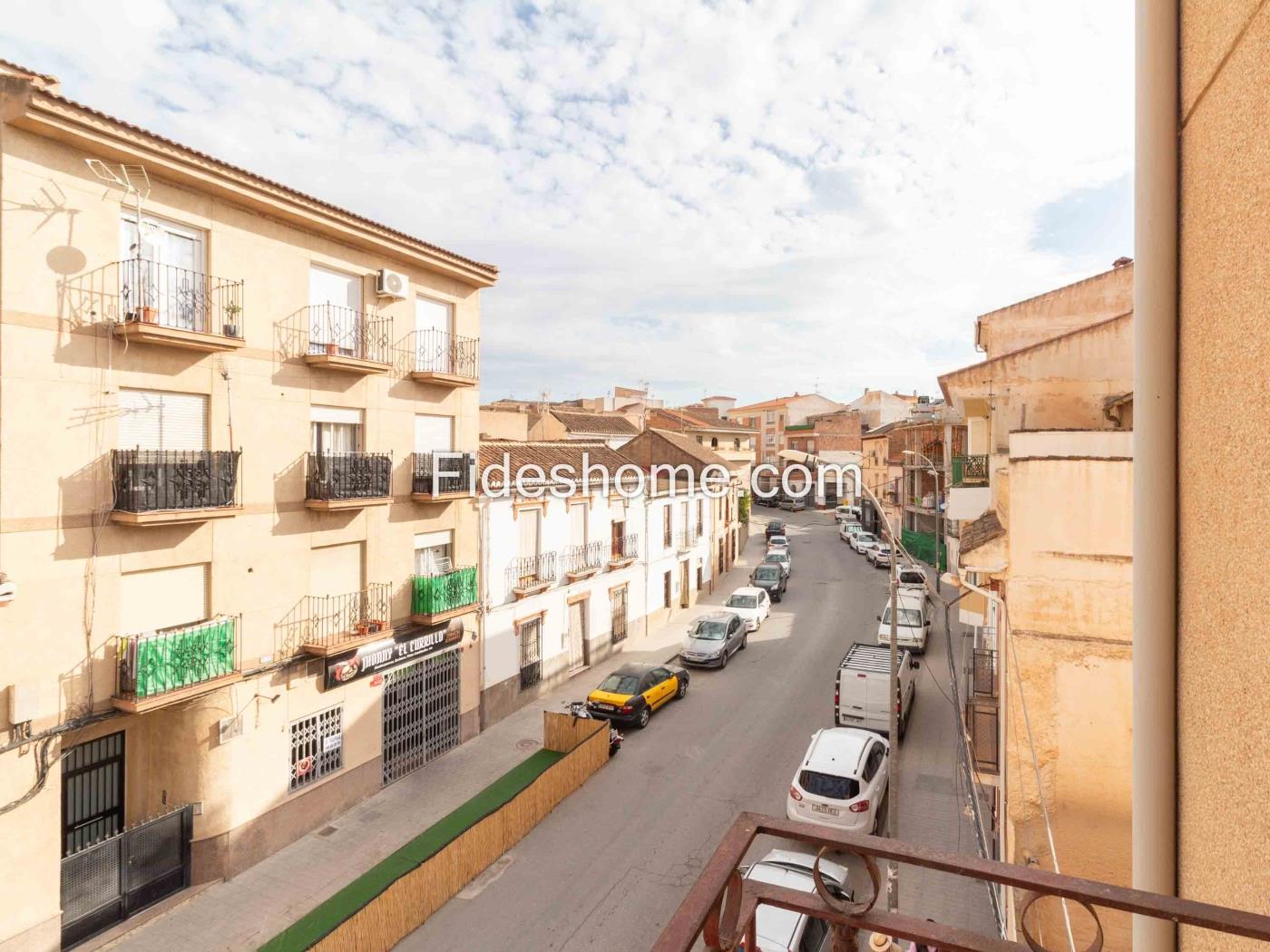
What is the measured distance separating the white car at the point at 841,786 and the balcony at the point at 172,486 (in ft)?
35.0

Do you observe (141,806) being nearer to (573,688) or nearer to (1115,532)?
(573,688)

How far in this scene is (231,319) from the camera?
11977 mm

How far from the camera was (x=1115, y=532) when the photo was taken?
849 cm

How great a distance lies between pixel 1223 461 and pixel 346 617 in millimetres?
14110

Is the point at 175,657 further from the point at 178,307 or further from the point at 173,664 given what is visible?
the point at 178,307

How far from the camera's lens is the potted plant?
11.9 metres

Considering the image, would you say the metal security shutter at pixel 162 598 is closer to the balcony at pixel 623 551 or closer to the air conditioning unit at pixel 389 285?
the air conditioning unit at pixel 389 285

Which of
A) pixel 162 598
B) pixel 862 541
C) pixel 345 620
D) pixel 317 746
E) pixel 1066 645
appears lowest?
pixel 317 746

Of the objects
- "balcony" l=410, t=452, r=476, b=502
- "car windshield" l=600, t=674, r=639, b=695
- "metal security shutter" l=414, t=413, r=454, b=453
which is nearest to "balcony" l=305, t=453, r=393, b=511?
"balcony" l=410, t=452, r=476, b=502

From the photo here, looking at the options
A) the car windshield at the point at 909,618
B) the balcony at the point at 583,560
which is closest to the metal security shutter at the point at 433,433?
the balcony at the point at 583,560

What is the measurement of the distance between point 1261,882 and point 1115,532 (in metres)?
7.46

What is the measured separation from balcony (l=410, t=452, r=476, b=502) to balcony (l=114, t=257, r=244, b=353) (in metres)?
4.69

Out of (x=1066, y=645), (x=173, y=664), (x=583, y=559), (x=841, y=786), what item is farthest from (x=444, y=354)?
(x=1066, y=645)

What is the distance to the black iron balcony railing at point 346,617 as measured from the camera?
1328 centimetres
